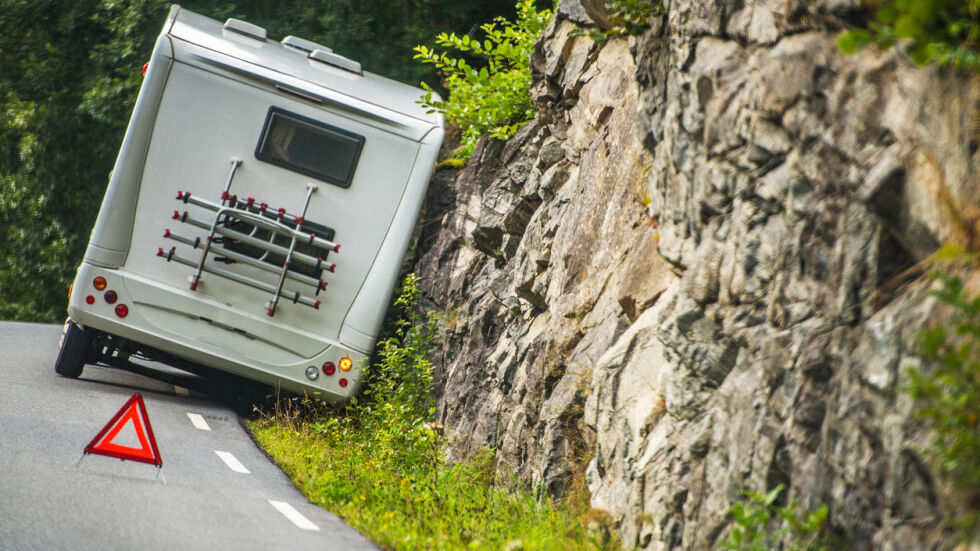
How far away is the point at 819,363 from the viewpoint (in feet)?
13.6

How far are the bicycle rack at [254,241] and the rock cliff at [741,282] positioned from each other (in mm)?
2735

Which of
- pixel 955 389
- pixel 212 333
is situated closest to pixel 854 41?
pixel 955 389

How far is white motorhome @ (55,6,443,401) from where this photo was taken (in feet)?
32.0

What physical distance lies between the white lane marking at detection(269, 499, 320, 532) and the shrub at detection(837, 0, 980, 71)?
4.67 meters

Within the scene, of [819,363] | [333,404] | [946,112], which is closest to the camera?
[946,112]

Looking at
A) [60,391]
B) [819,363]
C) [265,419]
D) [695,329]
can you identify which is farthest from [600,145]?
[60,391]

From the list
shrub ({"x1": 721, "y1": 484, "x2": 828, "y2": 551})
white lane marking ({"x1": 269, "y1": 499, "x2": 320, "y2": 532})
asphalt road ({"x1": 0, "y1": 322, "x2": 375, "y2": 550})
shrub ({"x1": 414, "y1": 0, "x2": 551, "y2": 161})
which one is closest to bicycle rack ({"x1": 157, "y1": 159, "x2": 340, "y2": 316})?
asphalt road ({"x1": 0, "y1": 322, "x2": 375, "y2": 550})

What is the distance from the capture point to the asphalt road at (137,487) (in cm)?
550

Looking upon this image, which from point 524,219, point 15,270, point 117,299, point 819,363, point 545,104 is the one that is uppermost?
point 545,104

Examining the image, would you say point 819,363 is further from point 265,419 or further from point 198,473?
point 265,419

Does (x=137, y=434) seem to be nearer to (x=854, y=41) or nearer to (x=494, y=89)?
(x=854, y=41)

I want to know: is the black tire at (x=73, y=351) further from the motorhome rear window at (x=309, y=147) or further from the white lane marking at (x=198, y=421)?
the motorhome rear window at (x=309, y=147)

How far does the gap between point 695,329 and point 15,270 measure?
900 inches

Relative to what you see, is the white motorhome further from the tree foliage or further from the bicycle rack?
the tree foliage
